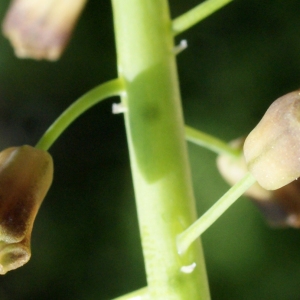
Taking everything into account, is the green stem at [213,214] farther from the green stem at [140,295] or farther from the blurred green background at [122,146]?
the blurred green background at [122,146]

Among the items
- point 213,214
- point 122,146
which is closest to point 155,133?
point 213,214

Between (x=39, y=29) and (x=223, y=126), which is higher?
(x=223, y=126)

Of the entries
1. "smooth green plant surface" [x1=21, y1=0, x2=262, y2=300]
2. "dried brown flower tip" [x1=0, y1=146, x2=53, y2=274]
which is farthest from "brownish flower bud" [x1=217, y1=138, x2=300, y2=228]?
"dried brown flower tip" [x1=0, y1=146, x2=53, y2=274]

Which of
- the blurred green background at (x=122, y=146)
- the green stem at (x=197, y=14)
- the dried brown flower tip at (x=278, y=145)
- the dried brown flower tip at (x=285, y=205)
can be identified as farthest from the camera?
the blurred green background at (x=122, y=146)

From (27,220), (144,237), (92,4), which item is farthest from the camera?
(92,4)

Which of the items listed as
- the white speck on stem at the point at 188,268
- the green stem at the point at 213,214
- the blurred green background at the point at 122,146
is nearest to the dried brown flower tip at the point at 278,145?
the green stem at the point at 213,214

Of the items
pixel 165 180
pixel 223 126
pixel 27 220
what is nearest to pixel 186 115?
pixel 223 126

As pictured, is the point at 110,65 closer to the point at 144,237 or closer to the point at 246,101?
the point at 246,101
